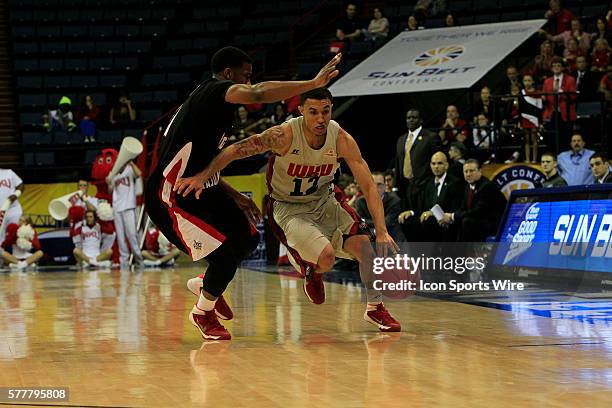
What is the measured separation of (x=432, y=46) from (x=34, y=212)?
7.59 meters

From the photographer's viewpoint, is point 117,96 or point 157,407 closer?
point 157,407

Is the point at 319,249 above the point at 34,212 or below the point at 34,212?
above

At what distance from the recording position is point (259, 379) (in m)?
4.63

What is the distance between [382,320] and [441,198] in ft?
17.3

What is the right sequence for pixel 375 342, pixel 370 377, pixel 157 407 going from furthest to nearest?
pixel 375 342 → pixel 370 377 → pixel 157 407

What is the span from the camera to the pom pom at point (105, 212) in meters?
16.7

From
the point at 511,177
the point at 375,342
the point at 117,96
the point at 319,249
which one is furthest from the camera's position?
the point at 117,96

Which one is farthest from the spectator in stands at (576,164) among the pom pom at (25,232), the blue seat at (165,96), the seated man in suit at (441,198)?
the blue seat at (165,96)

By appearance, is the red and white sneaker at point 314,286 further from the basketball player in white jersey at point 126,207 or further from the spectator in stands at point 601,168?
the basketball player in white jersey at point 126,207

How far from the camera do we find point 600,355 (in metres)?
5.23

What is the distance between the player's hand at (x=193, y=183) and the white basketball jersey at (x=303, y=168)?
2.25ft

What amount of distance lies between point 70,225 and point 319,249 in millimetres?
11652

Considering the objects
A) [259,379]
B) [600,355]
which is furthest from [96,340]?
[600,355]

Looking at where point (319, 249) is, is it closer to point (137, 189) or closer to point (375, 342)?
point (375, 342)
